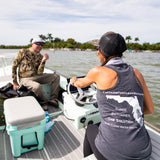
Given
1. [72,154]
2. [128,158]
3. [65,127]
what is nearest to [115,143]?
[128,158]

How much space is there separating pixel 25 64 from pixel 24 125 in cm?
170

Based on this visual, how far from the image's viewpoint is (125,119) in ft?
3.13

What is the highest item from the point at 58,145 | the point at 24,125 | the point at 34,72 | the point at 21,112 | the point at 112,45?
the point at 112,45

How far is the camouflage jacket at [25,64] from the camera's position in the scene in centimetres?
302

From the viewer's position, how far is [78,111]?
215 centimetres

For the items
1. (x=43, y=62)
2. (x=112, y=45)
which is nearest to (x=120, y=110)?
(x=112, y=45)

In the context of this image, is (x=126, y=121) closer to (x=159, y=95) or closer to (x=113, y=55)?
(x=113, y=55)

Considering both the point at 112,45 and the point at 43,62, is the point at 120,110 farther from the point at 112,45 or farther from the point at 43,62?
the point at 43,62

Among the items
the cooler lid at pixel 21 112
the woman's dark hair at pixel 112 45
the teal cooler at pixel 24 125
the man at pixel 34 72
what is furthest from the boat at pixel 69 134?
the woman's dark hair at pixel 112 45

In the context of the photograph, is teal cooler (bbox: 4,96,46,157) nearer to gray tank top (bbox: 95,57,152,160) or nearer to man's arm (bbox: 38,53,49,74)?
gray tank top (bbox: 95,57,152,160)

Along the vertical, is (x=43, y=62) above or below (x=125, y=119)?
above

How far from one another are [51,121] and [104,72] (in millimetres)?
1823

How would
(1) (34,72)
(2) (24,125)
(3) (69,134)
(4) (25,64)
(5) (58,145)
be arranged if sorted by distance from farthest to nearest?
1. (1) (34,72)
2. (4) (25,64)
3. (3) (69,134)
4. (5) (58,145)
5. (2) (24,125)

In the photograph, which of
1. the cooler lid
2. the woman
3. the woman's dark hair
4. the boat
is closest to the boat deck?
the boat
